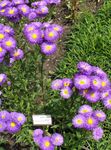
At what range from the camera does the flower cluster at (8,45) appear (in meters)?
2.67

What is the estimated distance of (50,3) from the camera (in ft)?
10.4

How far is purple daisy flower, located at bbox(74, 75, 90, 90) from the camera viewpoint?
2398mm

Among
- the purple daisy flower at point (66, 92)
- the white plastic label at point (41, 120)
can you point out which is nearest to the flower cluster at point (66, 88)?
the purple daisy flower at point (66, 92)

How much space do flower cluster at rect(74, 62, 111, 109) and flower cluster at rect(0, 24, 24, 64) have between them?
1.73ft

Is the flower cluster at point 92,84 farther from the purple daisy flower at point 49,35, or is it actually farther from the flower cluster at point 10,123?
the flower cluster at point 10,123

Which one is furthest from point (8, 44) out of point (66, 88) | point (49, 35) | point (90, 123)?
point (90, 123)

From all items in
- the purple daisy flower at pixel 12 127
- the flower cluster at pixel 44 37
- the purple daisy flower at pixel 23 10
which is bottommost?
the purple daisy flower at pixel 12 127

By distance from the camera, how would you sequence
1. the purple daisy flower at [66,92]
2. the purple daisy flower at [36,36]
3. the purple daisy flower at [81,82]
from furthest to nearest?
the purple daisy flower at [36,36] → the purple daisy flower at [66,92] → the purple daisy flower at [81,82]


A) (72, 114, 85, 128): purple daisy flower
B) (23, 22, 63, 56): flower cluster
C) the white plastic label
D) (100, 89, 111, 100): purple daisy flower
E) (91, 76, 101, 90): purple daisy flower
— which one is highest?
(23, 22, 63, 56): flower cluster

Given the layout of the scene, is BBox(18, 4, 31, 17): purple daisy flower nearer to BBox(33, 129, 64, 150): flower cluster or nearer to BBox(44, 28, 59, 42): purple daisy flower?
BBox(44, 28, 59, 42): purple daisy flower

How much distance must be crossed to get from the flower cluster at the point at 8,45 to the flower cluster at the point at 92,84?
53 cm

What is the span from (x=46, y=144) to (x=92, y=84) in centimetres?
49

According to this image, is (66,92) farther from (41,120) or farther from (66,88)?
(41,120)

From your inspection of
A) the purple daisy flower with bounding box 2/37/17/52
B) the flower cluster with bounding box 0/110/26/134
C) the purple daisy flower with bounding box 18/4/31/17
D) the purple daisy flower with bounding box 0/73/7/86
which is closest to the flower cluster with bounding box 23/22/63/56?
the purple daisy flower with bounding box 2/37/17/52
